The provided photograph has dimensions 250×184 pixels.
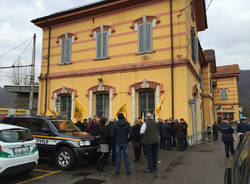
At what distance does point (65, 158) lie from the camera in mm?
7355

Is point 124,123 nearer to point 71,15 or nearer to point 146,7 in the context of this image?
point 146,7

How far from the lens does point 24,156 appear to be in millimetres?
6086

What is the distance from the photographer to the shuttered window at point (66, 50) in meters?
16.8

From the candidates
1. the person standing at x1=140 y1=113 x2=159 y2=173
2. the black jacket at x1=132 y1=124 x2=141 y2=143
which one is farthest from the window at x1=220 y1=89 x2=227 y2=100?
the person standing at x1=140 y1=113 x2=159 y2=173

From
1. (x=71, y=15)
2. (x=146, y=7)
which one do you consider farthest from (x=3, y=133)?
(x=71, y=15)

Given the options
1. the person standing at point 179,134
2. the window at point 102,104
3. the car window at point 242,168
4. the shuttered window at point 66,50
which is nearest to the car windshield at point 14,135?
the car window at point 242,168

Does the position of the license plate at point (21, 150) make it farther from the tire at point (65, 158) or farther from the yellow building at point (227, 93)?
the yellow building at point (227, 93)

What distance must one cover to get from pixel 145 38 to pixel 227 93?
97.2 feet

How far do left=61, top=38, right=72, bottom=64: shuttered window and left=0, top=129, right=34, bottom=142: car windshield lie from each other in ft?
35.8

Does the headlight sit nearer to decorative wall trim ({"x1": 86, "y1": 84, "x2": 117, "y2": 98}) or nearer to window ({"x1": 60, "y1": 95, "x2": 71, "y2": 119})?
decorative wall trim ({"x1": 86, "y1": 84, "x2": 117, "y2": 98})

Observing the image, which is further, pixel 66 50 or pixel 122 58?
pixel 66 50

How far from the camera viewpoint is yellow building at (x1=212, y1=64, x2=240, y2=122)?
37656 millimetres

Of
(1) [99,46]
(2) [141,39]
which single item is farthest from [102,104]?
(2) [141,39]

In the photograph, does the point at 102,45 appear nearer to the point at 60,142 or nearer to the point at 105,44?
the point at 105,44
